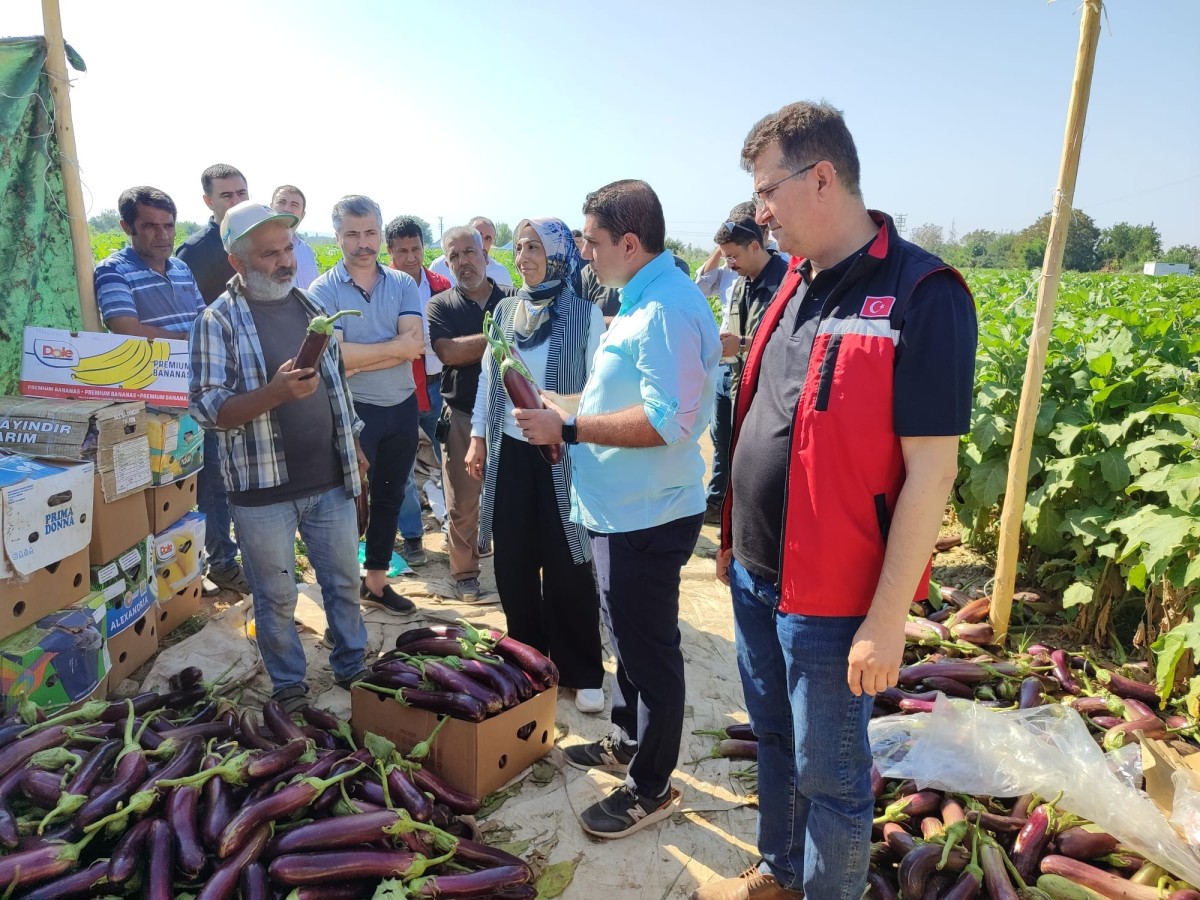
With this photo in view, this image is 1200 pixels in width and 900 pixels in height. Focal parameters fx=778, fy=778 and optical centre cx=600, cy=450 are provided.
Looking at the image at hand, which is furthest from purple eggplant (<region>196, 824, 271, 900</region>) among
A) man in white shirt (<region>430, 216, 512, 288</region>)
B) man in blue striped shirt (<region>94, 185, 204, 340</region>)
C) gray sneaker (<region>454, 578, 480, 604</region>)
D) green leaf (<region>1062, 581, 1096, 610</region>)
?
man in white shirt (<region>430, 216, 512, 288</region>)

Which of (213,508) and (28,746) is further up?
(213,508)

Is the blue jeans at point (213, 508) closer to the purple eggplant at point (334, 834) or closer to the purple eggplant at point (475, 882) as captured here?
the purple eggplant at point (334, 834)

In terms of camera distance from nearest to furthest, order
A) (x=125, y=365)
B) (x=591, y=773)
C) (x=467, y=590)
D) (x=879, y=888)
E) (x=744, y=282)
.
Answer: (x=879, y=888) < (x=591, y=773) < (x=125, y=365) < (x=467, y=590) < (x=744, y=282)

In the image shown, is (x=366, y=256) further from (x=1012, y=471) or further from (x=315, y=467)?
(x=1012, y=471)

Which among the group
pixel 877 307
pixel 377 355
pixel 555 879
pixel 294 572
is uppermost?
pixel 877 307

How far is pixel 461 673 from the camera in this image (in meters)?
3.23

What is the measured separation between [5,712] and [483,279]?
3.23 m

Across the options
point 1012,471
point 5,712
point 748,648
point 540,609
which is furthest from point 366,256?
point 1012,471

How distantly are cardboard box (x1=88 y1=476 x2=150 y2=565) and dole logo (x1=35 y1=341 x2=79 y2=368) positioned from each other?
2.21ft

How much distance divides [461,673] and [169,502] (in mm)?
2296

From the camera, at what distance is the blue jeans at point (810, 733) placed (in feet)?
6.56

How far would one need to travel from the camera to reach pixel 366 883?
2.33 meters

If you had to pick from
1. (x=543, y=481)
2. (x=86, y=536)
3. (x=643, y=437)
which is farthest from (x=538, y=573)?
(x=86, y=536)

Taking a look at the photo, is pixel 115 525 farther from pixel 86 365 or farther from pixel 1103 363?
pixel 1103 363
